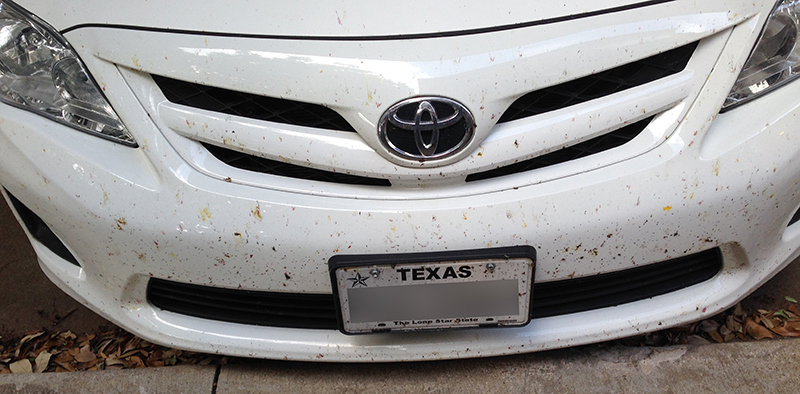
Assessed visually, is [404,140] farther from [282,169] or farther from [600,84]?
[600,84]

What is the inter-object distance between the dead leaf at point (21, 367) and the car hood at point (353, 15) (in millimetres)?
1181

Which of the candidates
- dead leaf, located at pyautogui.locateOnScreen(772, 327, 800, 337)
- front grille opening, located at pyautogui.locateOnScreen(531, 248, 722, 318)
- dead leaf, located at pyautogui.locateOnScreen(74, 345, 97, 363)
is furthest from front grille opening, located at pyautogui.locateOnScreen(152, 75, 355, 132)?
dead leaf, located at pyautogui.locateOnScreen(772, 327, 800, 337)

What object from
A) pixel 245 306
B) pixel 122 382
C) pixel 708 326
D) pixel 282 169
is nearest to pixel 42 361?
pixel 122 382

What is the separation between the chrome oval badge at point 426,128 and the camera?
4.54 ft

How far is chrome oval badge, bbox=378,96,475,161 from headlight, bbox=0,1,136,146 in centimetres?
56

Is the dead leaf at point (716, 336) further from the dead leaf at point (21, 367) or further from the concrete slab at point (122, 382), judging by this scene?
the dead leaf at point (21, 367)

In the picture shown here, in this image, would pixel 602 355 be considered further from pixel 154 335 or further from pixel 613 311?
pixel 154 335

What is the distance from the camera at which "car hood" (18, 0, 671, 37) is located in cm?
142

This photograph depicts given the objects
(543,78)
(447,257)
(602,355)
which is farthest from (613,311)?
(543,78)

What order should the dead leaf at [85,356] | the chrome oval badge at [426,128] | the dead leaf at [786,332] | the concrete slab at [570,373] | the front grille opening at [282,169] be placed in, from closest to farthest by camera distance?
1. the chrome oval badge at [426,128]
2. the front grille opening at [282,169]
3. the concrete slab at [570,373]
4. the dead leaf at [786,332]
5. the dead leaf at [85,356]

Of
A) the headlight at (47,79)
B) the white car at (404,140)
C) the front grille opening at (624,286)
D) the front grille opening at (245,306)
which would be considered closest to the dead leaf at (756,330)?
the front grille opening at (624,286)

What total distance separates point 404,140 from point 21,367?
4.88 feet

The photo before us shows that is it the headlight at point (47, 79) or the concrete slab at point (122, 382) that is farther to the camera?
the concrete slab at point (122, 382)

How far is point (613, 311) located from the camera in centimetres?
170
